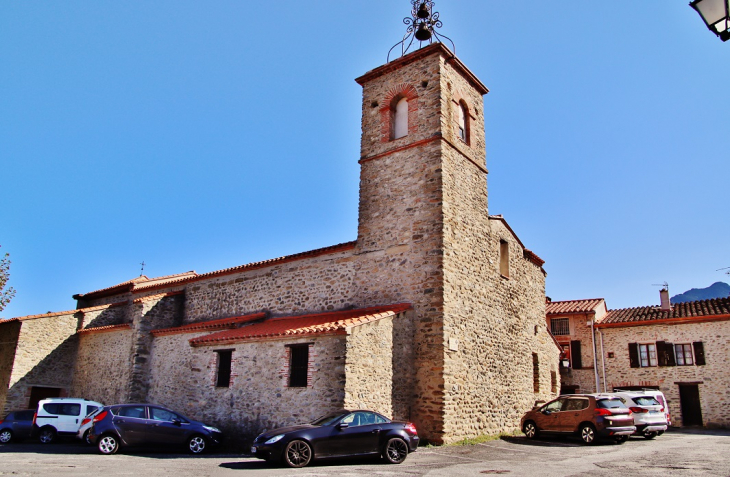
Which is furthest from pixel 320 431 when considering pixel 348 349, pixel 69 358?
pixel 69 358

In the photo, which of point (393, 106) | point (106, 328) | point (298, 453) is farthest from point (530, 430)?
point (106, 328)

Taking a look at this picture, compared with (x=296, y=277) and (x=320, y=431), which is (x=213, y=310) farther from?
(x=320, y=431)

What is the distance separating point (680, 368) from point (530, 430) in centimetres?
1323

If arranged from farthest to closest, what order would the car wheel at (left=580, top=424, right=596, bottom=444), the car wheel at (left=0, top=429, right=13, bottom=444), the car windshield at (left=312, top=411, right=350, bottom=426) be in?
the car wheel at (left=0, top=429, right=13, bottom=444)
the car wheel at (left=580, top=424, right=596, bottom=444)
the car windshield at (left=312, top=411, right=350, bottom=426)

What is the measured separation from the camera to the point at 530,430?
51.4ft

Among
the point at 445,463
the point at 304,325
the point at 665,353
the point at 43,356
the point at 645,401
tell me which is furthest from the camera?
the point at 665,353

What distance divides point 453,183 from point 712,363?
55.5 ft

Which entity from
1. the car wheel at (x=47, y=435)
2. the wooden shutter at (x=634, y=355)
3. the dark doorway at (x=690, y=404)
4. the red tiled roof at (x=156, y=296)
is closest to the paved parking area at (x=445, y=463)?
the car wheel at (x=47, y=435)

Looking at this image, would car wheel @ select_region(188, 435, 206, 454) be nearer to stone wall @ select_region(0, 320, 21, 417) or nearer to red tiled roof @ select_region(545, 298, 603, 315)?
stone wall @ select_region(0, 320, 21, 417)

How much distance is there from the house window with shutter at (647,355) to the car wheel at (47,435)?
82.3 ft

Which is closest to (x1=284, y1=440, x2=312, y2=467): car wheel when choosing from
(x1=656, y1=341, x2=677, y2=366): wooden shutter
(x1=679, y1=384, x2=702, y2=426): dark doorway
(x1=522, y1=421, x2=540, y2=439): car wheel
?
(x1=522, y1=421, x2=540, y2=439): car wheel

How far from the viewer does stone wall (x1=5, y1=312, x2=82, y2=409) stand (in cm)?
2022

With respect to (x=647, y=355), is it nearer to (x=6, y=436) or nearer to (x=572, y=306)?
(x=572, y=306)

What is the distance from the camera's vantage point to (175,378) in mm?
17047
